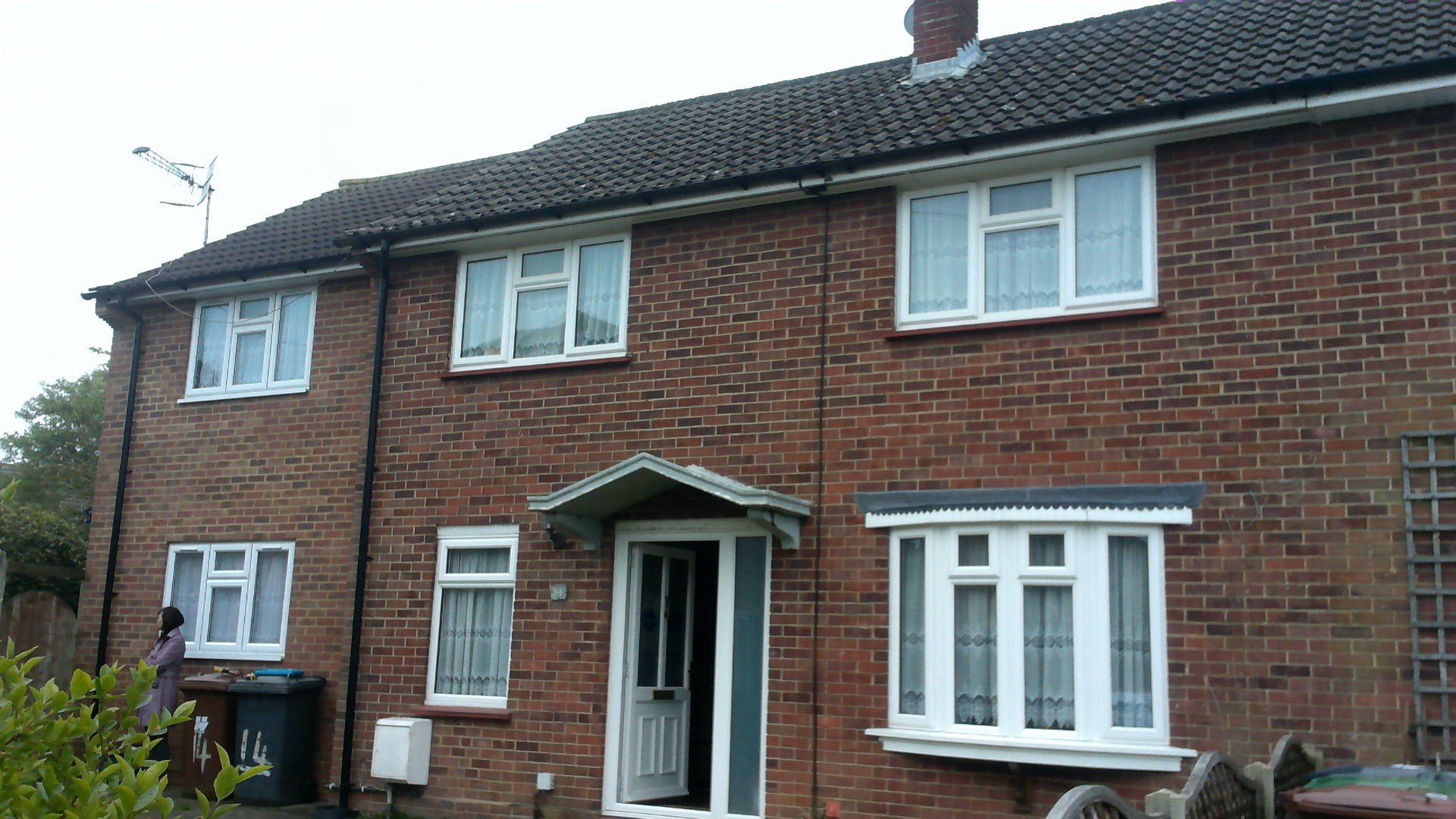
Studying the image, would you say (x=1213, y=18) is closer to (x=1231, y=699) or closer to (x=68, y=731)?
(x=1231, y=699)

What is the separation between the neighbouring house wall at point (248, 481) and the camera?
1382cm

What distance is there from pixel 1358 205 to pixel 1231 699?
3.51 m

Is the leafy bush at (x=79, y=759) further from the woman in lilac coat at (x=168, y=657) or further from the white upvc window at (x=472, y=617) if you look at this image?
the woman in lilac coat at (x=168, y=657)

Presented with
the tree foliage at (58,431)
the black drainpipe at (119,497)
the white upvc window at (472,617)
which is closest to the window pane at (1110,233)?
the white upvc window at (472,617)

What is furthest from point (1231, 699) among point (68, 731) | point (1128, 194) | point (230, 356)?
point (230, 356)

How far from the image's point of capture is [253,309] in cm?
1531

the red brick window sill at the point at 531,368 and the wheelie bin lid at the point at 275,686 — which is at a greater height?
the red brick window sill at the point at 531,368

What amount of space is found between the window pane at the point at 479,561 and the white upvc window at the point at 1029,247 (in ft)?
14.3

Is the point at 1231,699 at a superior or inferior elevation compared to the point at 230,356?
inferior

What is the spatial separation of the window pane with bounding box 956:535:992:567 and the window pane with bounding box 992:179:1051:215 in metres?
2.57

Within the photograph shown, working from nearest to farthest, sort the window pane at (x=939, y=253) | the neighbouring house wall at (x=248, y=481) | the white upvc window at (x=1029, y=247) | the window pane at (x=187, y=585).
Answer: the white upvc window at (x=1029, y=247)
the window pane at (x=939, y=253)
the neighbouring house wall at (x=248, y=481)
the window pane at (x=187, y=585)

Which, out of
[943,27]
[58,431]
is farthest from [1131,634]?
[58,431]

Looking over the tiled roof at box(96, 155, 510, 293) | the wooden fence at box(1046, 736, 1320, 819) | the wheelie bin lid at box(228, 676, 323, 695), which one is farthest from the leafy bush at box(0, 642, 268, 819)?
the tiled roof at box(96, 155, 510, 293)

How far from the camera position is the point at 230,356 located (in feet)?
50.0
